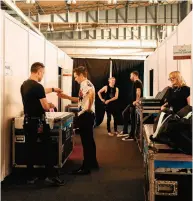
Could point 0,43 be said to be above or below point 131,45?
below

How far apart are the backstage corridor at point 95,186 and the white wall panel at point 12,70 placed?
605 millimetres

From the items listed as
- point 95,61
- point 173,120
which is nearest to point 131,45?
point 95,61

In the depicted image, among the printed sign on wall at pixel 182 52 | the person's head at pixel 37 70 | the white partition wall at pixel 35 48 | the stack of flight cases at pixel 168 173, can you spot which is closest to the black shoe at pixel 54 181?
the person's head at pixel 37 70

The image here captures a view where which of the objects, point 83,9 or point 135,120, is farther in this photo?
point 83,9

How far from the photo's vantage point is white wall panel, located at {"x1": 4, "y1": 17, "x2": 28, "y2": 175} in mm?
3717

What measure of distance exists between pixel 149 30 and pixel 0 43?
732 centimetres

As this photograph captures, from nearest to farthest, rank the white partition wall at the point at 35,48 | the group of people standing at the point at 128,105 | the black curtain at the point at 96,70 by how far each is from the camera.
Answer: the white partition wall at the point at 35,48
the group of people standing at the point at 128,105
the black curtain at the point at 96,70

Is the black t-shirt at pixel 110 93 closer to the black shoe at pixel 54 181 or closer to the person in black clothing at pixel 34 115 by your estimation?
the person in black clothing at pixel 34 115

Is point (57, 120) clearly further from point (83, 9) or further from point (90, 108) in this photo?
point (83, 9)

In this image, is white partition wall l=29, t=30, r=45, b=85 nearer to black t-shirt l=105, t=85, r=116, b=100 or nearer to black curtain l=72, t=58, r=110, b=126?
black t-shirt l=105, t=85, r=116, b=100

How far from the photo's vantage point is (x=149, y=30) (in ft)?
33.1

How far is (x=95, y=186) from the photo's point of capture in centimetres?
339

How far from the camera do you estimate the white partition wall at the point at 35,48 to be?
15.2 ft

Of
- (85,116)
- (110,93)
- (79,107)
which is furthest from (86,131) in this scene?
(110,93)
